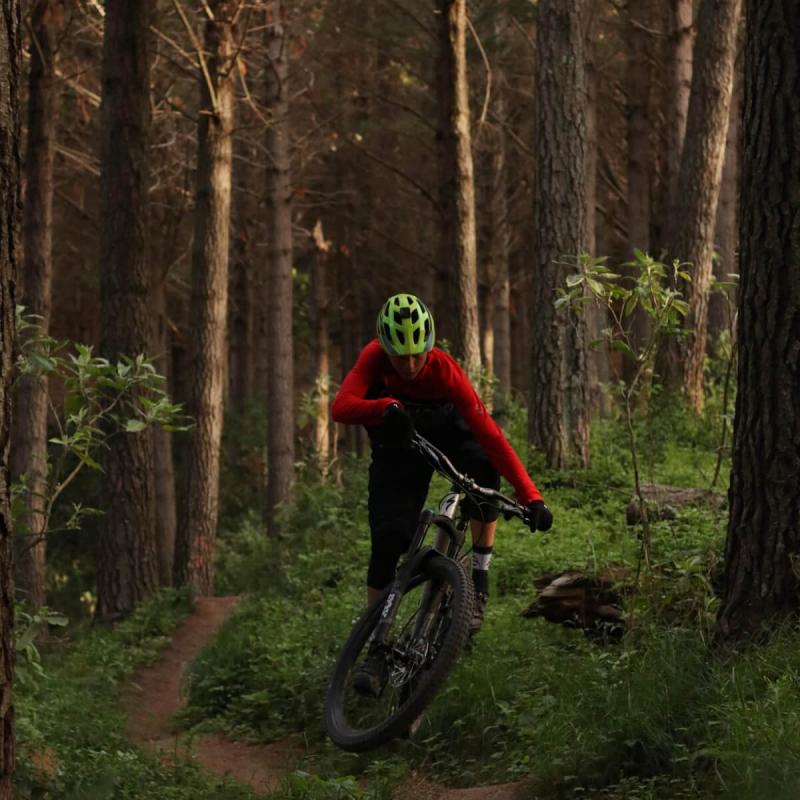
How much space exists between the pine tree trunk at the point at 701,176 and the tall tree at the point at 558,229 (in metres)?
3.03

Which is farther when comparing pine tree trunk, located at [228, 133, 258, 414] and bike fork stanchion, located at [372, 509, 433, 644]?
pine tree trunk, located at [228, 133, 258, 414]

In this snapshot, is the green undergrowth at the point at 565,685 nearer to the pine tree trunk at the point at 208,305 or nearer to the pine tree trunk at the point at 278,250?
the pine tree trunk at the point at 208,305

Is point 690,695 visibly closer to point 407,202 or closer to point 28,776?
point 28,776

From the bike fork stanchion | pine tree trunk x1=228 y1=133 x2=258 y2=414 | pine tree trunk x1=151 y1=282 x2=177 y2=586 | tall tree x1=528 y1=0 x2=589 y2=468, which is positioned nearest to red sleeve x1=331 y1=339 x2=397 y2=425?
the bike fork stanchion

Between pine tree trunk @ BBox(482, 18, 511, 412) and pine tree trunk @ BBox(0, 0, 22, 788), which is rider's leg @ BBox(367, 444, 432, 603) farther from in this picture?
pine tree trunk @ BBox(482, 18, 511, 412)

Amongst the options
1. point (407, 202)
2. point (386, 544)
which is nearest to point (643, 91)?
point (407, 202)

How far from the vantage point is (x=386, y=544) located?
7352 millimetres

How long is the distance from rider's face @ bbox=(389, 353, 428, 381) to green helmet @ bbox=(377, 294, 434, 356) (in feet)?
0.42

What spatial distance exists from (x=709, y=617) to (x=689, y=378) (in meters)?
9.94

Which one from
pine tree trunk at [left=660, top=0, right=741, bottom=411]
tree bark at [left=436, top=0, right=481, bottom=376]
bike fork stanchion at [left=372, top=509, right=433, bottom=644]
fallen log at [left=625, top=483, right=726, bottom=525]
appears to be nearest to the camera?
bike fork stanchion at [left=372, top=509, right=433, bottom=644]

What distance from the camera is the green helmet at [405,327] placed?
6.68m

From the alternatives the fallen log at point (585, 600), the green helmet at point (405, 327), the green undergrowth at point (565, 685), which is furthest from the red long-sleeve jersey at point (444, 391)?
the fallen log at point (585, 600)

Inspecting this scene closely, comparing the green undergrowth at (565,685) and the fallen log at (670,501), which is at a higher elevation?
the fallen log at (670,501)

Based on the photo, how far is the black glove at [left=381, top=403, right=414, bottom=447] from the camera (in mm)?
6598
